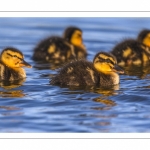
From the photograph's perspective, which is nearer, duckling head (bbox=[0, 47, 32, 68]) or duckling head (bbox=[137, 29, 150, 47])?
duckling head (bbox=[0, 47, 32, 68])

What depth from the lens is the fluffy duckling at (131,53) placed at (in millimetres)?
10297

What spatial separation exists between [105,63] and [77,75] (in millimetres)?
566

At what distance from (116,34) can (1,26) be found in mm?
2619

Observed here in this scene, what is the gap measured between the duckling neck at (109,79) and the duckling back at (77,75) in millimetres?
144

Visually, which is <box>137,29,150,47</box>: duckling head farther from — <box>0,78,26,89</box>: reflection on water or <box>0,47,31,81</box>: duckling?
<box>0,78,26,89</box>: reflection on water

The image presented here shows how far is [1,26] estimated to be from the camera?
13875 mm

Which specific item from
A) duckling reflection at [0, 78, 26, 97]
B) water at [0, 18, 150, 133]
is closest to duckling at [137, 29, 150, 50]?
water at [0, 18, 150, 133]

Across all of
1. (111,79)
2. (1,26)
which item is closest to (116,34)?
Answer: (1,26)

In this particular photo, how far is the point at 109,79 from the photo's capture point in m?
8.35

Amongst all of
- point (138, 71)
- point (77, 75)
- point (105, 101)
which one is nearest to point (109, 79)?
point (77, 75)

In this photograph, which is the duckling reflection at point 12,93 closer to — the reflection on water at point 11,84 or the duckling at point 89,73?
the reflection on water at point 11,84

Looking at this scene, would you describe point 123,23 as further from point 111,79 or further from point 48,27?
point 111,79

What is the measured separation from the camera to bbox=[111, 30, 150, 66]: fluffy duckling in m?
10.3

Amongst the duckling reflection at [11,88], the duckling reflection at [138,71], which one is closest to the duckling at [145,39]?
the duckling reflection at [138,71]
